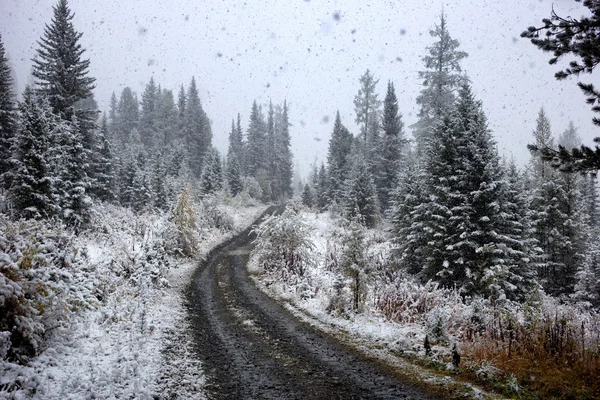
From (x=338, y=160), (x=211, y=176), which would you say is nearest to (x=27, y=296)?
(x=338, y=160)

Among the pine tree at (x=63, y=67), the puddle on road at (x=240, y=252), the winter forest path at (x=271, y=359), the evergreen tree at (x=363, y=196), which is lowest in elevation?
the winter forest path at (x=271, y=359)

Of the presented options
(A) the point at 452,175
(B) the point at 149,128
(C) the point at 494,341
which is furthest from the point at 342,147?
(B) the point at 149,128

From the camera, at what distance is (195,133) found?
197 feet

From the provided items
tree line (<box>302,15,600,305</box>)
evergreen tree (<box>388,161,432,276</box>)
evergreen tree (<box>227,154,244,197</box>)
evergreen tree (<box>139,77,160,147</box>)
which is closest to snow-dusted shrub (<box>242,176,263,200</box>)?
evergreen tree (<box>227,154,244,197</box>)

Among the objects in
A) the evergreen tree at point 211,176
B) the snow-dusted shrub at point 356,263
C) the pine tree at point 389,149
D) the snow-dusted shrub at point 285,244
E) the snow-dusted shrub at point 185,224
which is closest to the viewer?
the snow-dusted shrub at point 356,263

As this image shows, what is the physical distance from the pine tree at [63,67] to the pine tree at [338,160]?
1011 inches

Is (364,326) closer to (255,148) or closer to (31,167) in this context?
(31,167)

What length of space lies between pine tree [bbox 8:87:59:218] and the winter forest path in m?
9.24

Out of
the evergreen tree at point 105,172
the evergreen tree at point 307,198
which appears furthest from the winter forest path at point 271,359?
the evergreen tree at point 307,198

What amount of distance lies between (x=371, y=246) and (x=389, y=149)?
1806cm

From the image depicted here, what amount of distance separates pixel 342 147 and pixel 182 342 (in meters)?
37.3

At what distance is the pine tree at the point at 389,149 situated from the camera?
1394 inches

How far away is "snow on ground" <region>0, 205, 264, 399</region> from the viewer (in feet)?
16.8

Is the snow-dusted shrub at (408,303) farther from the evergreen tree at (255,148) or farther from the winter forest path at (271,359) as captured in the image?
the evergreen tree at (255,148)
